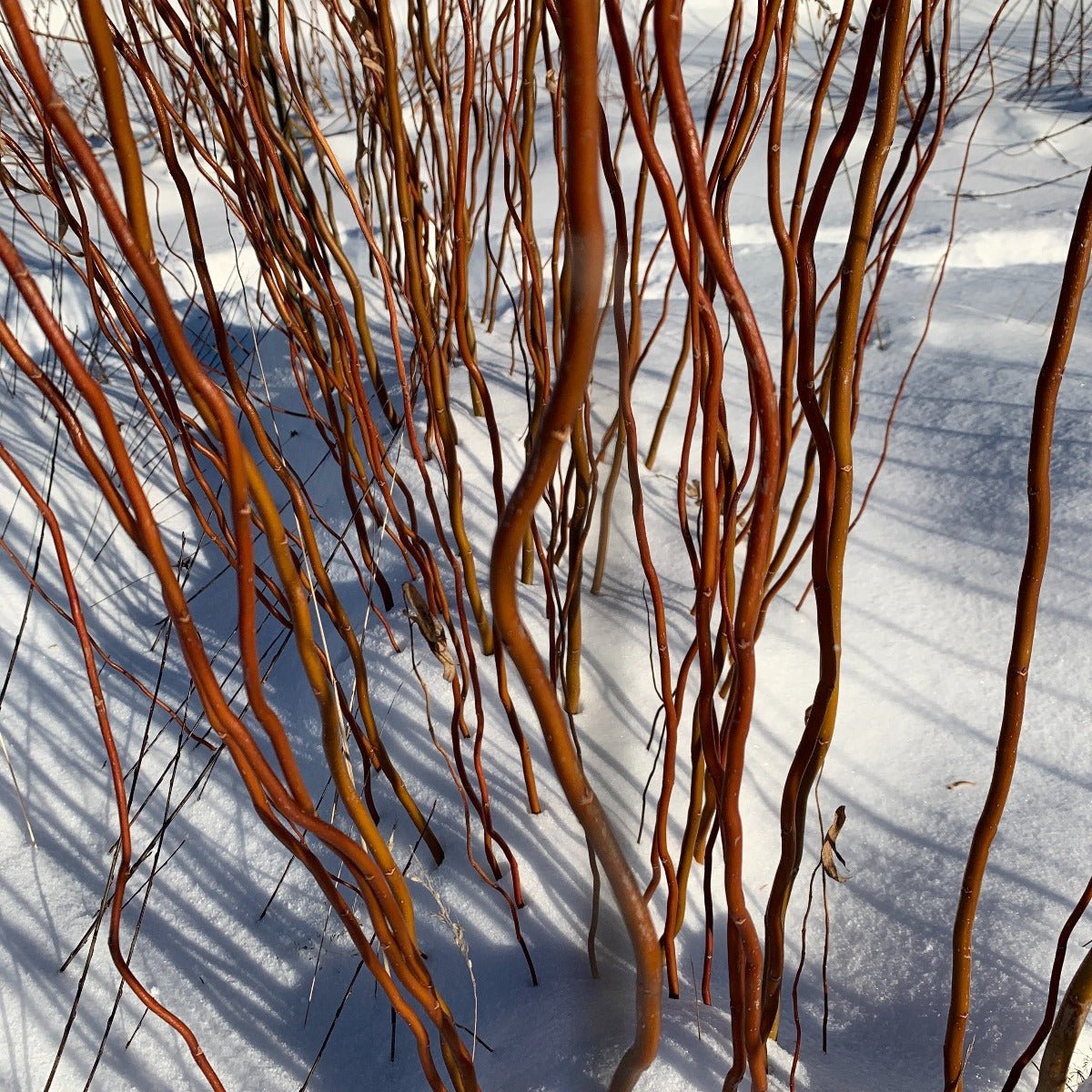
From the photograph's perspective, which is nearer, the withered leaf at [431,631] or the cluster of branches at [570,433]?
the cluster of branches at [570,433]

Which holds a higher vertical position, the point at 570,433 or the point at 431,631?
the point at 570,433

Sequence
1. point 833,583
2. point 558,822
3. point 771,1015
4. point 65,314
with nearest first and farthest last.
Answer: point 833,583, point 771,1015, point 558,822, point 65,314

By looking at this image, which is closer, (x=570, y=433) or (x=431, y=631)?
(x=570, y=433)

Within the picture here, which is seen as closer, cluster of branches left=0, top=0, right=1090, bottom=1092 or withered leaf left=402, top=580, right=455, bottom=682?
cluster of branches left=0, top=0, right=1090, bottom=1092

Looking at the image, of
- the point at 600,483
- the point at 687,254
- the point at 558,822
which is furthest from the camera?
the point at 600,483

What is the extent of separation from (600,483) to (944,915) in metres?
0.66

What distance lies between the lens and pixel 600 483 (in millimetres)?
1197

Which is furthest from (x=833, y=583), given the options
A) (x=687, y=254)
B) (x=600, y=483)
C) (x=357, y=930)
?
(x=600, y=483)

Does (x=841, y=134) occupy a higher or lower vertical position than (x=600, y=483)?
higher

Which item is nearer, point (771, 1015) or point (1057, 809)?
point (771, 1015)

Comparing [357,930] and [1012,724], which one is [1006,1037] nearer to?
[1012,724]

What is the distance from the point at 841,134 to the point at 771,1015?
0.50 m

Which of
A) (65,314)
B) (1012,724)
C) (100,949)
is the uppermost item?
(1012,724)

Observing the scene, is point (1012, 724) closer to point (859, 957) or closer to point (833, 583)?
point (833, 583)
